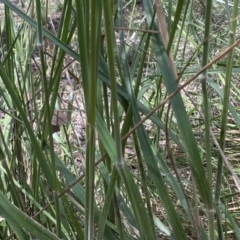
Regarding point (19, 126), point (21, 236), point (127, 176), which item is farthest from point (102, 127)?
point (19, 126)

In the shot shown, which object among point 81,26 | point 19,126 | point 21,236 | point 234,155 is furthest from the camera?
point 234,155

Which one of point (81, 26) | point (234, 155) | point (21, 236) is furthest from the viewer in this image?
point (234, 155)

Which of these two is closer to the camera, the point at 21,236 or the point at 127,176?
the point at 127,176

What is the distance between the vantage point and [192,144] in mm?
428

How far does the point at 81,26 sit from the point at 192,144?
0.16m

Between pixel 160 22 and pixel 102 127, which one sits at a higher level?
pixel 160 22

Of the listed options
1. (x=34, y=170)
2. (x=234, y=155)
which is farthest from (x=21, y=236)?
(x=234, y=155)

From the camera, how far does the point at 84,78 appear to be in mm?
379

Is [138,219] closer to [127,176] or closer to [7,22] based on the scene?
[127,176]

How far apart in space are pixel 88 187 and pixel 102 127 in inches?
2.5

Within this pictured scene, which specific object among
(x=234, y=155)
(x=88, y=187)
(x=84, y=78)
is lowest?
(x=234, y=155)

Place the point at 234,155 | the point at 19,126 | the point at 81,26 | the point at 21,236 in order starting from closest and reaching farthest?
the point at 81,26 < the point at 21,236 < the point at 19,126 < the point at 234,155

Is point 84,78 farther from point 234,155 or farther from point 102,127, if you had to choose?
point 234,155

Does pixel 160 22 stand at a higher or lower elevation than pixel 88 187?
higher
